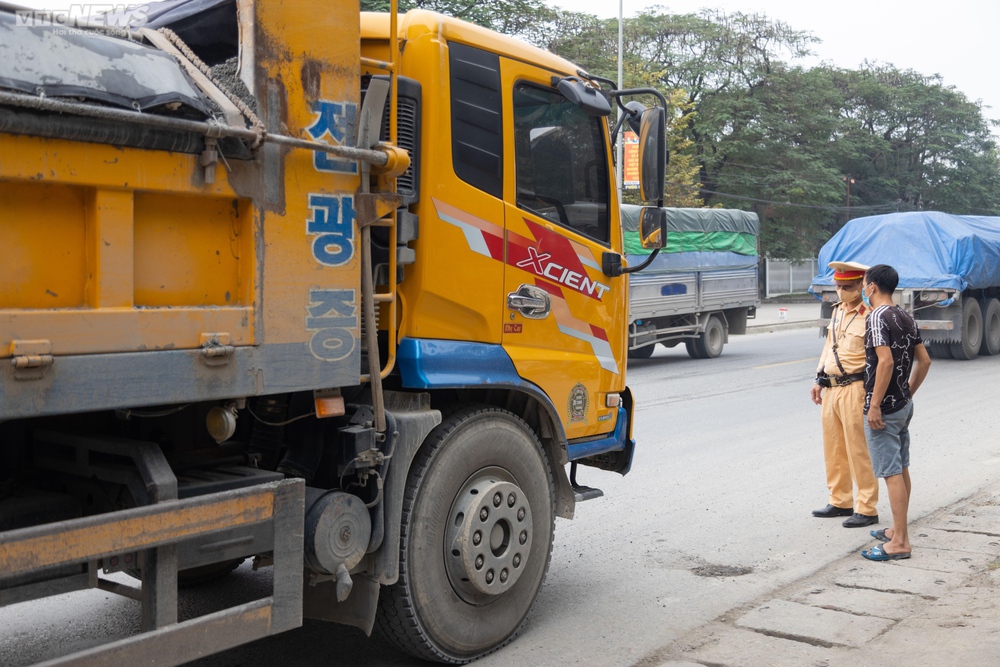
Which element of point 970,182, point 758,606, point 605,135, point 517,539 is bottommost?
point 758,606

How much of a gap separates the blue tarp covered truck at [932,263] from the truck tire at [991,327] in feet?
1.31

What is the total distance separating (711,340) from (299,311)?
16000 mm

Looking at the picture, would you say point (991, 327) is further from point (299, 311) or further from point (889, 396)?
point (299, 311)

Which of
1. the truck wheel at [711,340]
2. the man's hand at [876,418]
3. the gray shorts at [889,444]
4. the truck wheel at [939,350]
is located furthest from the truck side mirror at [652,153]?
the truck wheel at [939,350]

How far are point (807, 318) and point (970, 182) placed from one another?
1096 inches

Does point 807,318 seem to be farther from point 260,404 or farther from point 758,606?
point 260,404

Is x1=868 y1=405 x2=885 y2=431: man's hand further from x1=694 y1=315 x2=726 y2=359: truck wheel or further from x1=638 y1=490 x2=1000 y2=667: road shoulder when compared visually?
x1=694 y1=315 x2=726 y2=359: truck wheel

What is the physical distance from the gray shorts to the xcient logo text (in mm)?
2142

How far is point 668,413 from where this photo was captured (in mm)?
11703

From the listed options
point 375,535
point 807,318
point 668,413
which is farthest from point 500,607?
point 807,318

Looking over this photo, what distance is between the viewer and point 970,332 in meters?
17.9

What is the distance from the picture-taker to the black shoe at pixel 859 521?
6699 millimetres

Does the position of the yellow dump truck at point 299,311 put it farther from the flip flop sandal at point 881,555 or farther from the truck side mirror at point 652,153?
the flip flop sandal at point 881,555

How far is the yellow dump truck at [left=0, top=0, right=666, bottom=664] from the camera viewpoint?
283cm
